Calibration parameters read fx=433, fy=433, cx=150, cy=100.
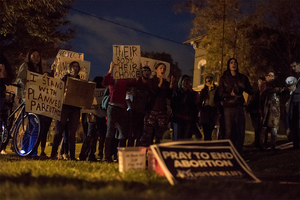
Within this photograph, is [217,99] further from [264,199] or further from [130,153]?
[264,199]

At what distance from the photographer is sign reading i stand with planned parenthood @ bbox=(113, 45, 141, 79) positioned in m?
9.05

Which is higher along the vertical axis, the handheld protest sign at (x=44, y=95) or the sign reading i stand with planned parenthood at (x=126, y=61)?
the sign reading i stand with planned parenthood at (x=126, y=61)

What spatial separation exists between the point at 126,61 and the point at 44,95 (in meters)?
1.88

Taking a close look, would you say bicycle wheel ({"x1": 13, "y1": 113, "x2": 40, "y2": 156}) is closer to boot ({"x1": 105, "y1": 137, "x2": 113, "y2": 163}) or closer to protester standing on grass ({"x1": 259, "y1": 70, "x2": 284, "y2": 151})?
boot ({"x1": 105, "y1": 137, "x2": 113, "y2": 163})

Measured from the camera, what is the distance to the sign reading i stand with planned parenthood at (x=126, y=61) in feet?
29.7

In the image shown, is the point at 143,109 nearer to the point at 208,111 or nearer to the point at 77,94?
the point at 77,94

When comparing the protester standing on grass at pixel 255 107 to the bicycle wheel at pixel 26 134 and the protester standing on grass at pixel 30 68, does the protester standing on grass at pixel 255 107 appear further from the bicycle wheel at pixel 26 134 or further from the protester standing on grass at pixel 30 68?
the bicycle wheel at pixel 26 134

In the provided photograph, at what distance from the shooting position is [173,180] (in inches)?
194

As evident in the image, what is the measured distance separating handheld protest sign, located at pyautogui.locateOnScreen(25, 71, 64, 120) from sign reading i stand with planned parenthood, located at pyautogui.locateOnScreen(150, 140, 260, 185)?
12.1 ft

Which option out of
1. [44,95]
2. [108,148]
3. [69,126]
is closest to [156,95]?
[108,148]

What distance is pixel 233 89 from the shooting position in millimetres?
8562

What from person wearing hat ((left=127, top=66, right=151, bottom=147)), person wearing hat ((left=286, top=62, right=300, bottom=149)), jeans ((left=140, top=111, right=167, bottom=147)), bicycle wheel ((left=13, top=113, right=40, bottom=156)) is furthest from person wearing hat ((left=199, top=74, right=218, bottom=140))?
bicycle wheel ((left=13, top=113, right=40, bottom=156))

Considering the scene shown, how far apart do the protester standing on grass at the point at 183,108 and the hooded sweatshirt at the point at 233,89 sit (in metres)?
0.95

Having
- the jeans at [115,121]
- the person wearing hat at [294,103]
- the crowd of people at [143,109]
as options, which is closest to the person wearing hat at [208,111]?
the crowd of people at [143,109]
